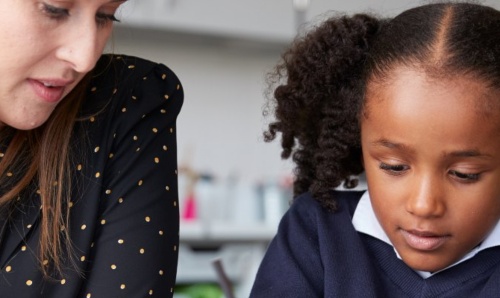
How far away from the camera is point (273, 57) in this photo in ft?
12.3

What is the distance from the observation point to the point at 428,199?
1148mm

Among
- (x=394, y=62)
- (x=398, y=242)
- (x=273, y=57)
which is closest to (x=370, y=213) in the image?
(x=398, y=242)

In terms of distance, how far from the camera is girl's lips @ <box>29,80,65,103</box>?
1.21 metres

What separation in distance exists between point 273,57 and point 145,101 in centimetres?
244

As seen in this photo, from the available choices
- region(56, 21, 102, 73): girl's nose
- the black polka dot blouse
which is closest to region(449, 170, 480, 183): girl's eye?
the black polka dot blouse

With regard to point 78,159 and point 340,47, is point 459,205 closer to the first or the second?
point 340,47

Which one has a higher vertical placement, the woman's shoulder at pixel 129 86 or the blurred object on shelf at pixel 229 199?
the woman's shoulder at pixel 129 86

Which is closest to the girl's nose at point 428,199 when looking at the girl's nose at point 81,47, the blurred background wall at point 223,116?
the girl's nose at point 81,47

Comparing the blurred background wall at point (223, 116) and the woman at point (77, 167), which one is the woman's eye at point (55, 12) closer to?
the woman at point (77, 167)

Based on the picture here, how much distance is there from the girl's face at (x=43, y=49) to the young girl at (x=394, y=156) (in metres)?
0.37

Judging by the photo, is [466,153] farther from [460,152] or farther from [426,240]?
[426,240]

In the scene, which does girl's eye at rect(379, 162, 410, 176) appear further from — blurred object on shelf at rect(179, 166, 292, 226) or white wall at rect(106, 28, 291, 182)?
white wall at rect(106, 28, 291, 182)

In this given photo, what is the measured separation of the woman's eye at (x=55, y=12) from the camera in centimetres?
115

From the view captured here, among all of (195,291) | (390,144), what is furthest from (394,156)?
(195,291)
